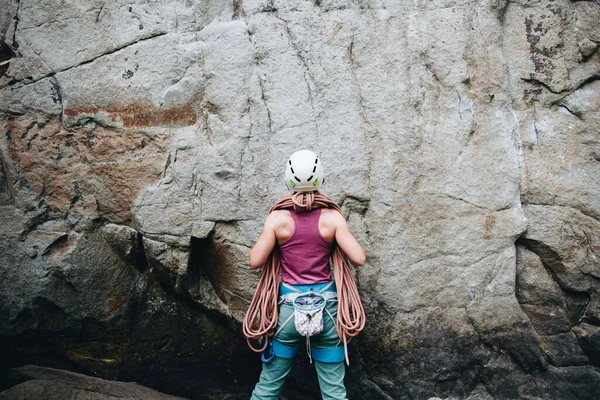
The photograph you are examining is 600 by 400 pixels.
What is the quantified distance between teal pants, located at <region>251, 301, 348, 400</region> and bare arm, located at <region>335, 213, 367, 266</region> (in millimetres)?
299

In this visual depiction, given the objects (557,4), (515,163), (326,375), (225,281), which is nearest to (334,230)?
(326,375)

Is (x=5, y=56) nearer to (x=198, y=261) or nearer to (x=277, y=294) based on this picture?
(x=198, y=261)

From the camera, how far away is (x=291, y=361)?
3027 mm

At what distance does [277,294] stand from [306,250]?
1.10 ft

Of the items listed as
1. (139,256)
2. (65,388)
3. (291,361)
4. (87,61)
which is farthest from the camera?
(139,256)

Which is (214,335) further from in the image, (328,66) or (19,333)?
(328,66)

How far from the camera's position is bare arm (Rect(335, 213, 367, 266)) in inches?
112

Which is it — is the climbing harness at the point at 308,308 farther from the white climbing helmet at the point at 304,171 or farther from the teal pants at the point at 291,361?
the white climbing helmet at the point at 304,171

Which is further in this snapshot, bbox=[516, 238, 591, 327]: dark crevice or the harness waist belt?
bbox=[516, 238, 591, 327]: dark crevice

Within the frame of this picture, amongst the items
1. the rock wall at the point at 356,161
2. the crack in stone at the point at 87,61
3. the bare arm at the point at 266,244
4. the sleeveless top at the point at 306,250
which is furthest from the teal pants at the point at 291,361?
the crack in stone at the point at 87,61

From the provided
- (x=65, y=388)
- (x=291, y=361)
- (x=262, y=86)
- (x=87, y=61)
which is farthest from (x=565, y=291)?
(x=87, y=61)

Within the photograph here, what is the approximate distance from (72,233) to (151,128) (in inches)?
34.2

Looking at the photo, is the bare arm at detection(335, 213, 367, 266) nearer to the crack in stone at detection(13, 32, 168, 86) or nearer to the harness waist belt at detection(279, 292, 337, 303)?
the harness waist belt at detection(279, 292, 337, 303)

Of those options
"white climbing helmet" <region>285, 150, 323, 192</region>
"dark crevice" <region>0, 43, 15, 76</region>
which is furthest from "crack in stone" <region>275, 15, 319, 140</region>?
"dark crevice" <region>0, 43, 15, 76</region>
